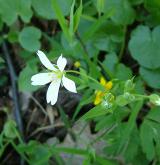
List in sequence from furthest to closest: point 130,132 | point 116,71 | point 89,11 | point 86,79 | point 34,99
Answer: point 34,99
point 89,11
point 116,71
point 130,132
point 86,79

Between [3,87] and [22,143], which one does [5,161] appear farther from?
[3,87]

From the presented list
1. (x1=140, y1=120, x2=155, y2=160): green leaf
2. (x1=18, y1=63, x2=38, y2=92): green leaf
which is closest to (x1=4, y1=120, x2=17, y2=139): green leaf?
(x1=18, y1=63, x2=38, y2=92): green leaf

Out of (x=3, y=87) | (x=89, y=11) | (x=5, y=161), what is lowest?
(x=5, y=161)

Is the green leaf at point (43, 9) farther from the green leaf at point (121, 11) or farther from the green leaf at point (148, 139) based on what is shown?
the green leaf at point (148, 139)

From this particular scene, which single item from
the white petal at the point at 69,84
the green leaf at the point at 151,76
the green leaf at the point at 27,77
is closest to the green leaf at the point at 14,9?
the green leaf at the point at 27,77

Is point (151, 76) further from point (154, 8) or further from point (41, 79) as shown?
point (41, 79)

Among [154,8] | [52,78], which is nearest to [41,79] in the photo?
[52,78]

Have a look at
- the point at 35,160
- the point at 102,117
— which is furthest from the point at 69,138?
the point at 102,117
